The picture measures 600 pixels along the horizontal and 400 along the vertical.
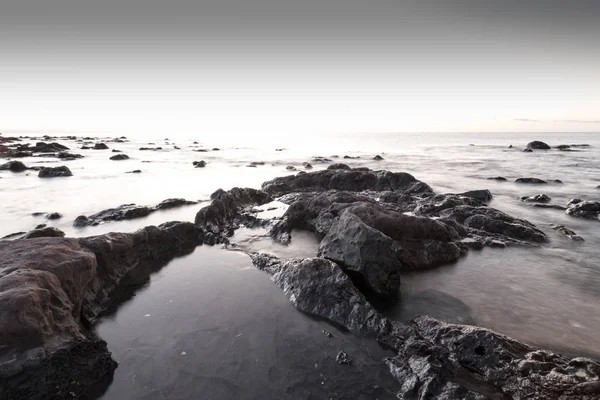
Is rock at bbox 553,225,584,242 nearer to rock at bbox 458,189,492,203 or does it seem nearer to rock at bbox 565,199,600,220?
rock at bbox 565,199,600,220

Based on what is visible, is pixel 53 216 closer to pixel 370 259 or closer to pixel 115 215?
pixel 115 215

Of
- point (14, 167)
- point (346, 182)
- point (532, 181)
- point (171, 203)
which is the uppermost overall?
point (14, 167)

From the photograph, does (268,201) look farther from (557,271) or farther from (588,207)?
(588,207)

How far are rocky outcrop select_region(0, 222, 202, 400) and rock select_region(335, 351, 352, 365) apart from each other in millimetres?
3833

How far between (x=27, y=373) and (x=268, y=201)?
14.4 m

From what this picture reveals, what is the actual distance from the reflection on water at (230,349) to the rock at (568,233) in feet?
38.2

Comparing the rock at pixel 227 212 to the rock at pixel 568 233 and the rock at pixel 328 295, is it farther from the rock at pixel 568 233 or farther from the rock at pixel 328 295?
the rock at pixel 568 233

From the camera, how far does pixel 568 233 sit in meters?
13.1

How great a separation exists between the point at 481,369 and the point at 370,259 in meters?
3.31

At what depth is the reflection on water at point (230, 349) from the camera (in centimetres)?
505

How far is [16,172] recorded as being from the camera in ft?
94.2

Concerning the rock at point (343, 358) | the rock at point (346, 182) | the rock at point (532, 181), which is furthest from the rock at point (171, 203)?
the rock at point (532, 181)

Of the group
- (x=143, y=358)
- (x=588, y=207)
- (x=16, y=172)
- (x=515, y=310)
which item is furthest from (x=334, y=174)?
(x=16, y=172)

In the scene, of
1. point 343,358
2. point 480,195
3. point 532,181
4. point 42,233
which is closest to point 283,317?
point 343,358
